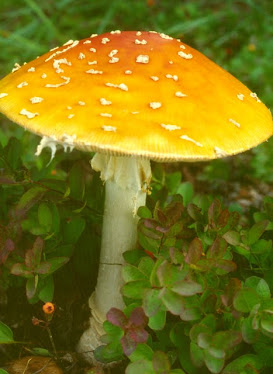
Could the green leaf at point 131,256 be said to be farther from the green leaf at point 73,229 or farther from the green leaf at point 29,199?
the green leaf at point 29,199

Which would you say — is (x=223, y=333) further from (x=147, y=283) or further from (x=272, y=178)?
(x=272, y=178)

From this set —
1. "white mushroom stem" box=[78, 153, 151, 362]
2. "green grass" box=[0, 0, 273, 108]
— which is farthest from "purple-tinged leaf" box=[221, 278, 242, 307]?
"green grass" box=[0, 0, 273, 108]

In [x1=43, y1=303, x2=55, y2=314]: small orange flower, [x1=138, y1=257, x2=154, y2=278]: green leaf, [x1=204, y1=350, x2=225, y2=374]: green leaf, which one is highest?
[x1=138, y1=257, x2=154, y2=278]: green leaf

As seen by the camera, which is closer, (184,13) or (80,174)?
(80,174)

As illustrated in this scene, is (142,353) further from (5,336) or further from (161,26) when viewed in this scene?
(161,26)

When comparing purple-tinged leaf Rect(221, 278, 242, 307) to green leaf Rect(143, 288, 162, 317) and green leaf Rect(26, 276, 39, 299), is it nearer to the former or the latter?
green leaf Rect(143, 288, 162, 317)

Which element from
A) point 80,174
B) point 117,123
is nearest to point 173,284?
point 117,123
